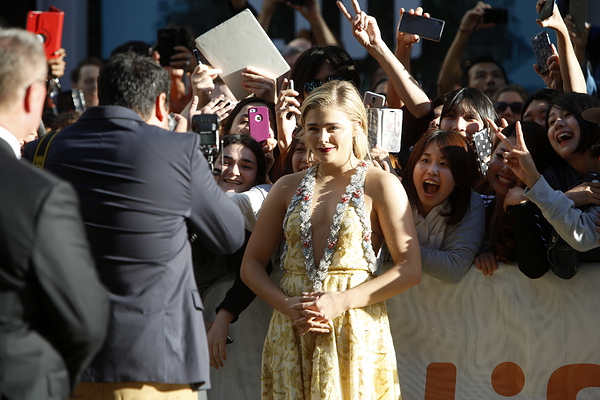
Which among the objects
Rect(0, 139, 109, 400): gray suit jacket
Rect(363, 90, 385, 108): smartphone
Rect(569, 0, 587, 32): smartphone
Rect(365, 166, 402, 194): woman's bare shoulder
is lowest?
Rect(0, 139, 109, 400): gray suit jacket

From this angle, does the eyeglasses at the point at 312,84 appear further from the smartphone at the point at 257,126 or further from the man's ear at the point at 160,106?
the man's ear at the point at 160,106

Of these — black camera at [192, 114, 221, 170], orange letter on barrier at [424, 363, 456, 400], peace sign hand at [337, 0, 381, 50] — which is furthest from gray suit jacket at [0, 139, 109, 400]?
peace sign hand at [337, 0, 381, 50]

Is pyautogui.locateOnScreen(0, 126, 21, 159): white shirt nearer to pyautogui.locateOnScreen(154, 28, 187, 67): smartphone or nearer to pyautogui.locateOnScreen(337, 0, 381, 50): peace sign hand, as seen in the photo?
pyautogui.locateOnScreen(337, 0, 381, 50): peace sign hand

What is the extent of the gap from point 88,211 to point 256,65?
83.4 inches

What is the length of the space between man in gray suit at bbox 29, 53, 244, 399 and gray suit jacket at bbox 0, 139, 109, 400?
360 millimetres

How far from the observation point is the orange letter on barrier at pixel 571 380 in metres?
3.12

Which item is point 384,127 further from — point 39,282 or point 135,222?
point 39,282

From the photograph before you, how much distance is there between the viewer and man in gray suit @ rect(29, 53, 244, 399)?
2.12m

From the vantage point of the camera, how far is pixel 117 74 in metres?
2.27

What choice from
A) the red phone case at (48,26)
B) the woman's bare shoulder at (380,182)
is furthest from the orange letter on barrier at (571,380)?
the red phone case at (48,26)

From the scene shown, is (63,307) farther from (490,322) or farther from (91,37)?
(91,37)

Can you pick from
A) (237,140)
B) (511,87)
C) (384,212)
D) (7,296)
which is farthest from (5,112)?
(511,87)

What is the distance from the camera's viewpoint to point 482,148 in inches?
135

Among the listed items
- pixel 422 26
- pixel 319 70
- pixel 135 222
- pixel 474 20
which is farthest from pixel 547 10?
pixel 135 222
